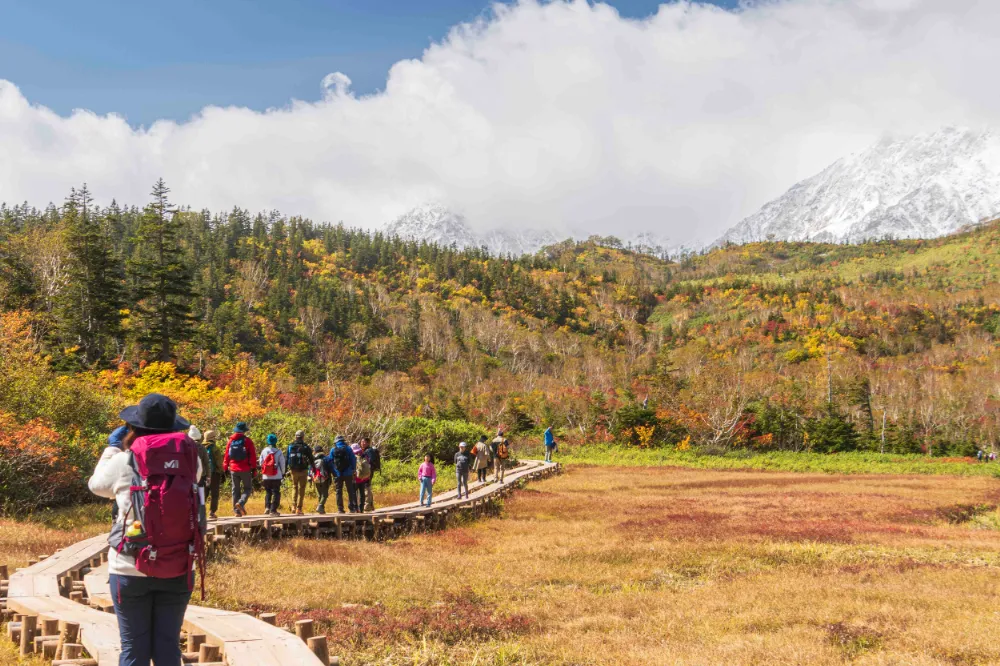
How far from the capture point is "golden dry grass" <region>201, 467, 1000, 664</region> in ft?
28.2

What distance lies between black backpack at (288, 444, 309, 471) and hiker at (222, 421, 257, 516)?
3.79ft

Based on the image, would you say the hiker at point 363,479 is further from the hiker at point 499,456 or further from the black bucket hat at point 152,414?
the black bucket hat at point 152,414

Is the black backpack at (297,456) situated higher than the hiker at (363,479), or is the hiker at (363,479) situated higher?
the black backpack at (297,456)

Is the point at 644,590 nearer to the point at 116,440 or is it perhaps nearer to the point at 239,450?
the point at 239,450

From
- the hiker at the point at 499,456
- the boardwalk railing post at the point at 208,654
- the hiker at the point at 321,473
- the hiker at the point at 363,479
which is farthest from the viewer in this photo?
the hiker at the point at 499,456

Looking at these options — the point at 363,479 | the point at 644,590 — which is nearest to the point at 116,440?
the point at 644,590

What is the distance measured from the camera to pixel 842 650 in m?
8.45

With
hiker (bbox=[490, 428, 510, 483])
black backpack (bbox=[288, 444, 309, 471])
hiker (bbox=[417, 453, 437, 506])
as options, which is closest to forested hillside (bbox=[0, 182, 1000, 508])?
hiker (bbox=[490, 428, 510, 483])

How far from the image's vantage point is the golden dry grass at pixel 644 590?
8594 millimetres

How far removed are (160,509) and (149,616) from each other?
79 cm

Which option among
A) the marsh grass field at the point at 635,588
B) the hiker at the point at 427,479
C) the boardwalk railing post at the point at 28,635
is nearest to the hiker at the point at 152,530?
the boardwalk railing post at the point at 28,635

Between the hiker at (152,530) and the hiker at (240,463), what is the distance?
10.7 metres

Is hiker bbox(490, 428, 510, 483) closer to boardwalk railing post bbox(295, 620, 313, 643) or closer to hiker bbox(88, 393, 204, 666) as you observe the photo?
boardwalk railing post bbox(295, 620, 313, 643)

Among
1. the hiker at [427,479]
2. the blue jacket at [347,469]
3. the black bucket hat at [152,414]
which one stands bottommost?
the hiker at [427,479]
